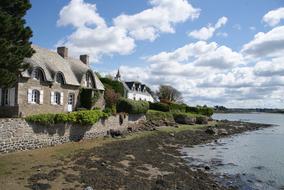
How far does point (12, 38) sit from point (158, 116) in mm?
30519

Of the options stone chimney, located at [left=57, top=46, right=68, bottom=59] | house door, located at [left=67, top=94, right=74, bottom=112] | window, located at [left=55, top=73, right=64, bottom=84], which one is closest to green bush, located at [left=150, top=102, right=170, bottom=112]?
stone chimney, located at [left=57, top=46, right=68, bottom=59]

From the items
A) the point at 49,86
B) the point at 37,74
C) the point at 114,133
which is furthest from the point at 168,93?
the point at 37,74

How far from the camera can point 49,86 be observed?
103 feet

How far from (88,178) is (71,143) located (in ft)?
34.7

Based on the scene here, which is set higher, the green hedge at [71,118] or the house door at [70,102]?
the house door at [70,102]

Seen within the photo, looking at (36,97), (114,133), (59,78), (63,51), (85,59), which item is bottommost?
(114,133)

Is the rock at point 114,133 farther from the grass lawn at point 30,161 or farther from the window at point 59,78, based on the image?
the window at point 59,78

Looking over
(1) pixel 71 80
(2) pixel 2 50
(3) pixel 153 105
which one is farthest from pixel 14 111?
(3) pixel 153 105

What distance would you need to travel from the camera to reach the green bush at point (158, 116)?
45.4 meters

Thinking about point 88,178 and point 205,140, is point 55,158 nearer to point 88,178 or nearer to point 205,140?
point 88,178

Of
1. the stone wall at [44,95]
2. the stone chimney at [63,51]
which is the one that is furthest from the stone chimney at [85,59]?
the stone wall at [44,95]

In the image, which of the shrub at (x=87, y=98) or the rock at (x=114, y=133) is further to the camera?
the shrub at (x=87, y=98)

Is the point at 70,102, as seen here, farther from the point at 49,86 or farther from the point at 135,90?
the point at 135,90

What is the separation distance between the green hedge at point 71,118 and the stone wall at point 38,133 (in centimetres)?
39
